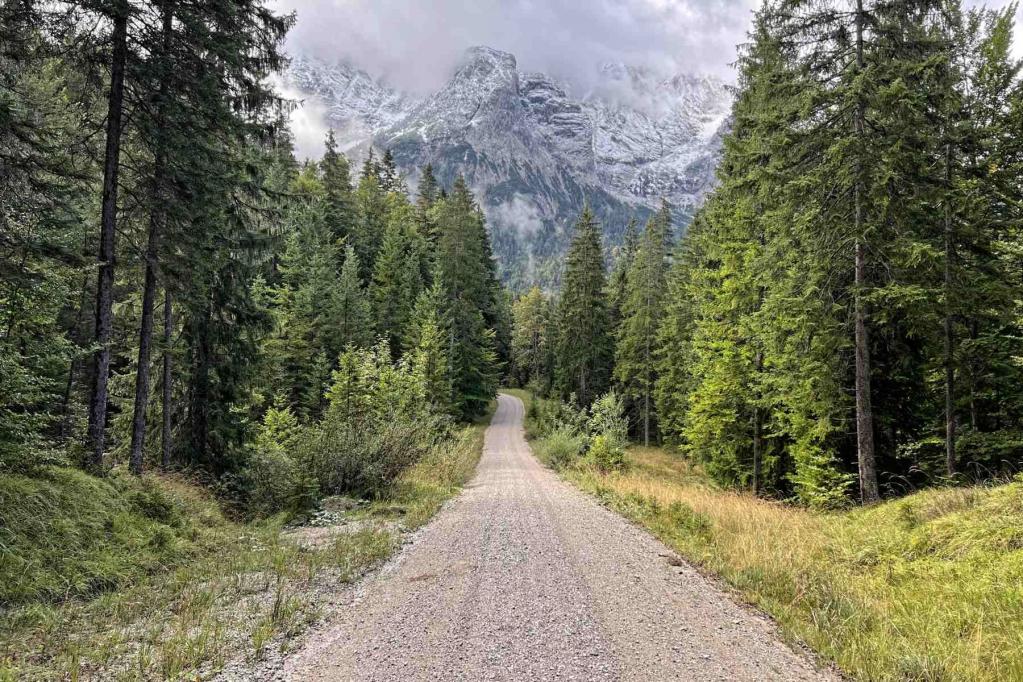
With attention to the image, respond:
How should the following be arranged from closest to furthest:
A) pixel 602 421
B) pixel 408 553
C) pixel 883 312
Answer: pixel 408 553 → pixel 883 312 → pixel 602 421

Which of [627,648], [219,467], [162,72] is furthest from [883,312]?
[219,467]

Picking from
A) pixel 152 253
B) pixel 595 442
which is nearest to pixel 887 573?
pixel 152 253

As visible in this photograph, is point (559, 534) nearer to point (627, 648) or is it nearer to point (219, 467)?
point (627, 648)

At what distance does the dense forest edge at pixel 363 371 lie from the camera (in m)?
5.74

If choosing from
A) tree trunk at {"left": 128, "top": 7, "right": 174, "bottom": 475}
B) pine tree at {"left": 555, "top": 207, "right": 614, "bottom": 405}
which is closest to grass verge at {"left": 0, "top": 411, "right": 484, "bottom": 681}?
tree trunk at {"left": 128, "top": 7, "right": 174, "bottom": 475}

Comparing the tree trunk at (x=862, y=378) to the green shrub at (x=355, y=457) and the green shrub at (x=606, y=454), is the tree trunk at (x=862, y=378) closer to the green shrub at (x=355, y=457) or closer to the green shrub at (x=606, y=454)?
the green shrub at (x=606, y=454)

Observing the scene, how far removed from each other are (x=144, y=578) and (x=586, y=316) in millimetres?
37362

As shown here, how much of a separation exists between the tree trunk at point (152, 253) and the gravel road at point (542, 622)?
23.1ft

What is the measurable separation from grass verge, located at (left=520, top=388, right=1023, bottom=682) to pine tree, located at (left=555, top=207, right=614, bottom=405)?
31.4 m

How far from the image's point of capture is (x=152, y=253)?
10.6 metres

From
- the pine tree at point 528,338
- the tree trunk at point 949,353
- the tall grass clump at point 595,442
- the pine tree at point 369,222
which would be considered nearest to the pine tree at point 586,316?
the tall grass clump at point 595,442

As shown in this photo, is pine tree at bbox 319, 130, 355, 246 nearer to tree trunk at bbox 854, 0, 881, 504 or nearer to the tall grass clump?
the tall grass clump

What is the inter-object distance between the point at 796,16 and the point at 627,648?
13.6 meters

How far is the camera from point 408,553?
7.98m
